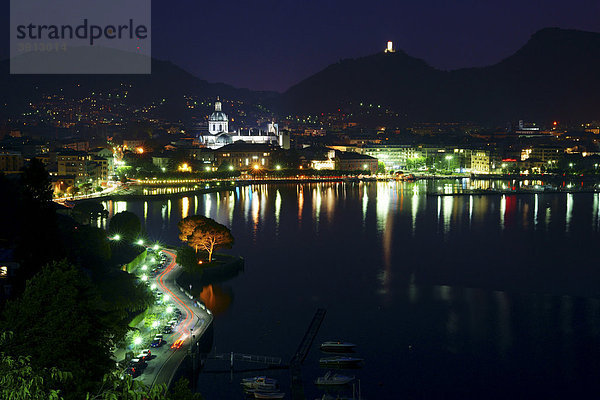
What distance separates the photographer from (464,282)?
9.72 meters

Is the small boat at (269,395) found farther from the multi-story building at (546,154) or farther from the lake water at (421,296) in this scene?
the multi-story building at (546,154)

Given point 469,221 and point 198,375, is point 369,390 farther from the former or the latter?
point 469,221

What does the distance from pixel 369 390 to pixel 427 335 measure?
1.62 metres

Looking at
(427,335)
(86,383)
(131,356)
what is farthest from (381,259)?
(86,383)

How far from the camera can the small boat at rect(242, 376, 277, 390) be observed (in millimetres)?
5641

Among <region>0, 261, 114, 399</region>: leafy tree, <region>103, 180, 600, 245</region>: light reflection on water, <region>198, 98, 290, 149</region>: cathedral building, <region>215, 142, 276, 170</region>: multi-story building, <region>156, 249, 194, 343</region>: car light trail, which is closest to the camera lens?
A: <region>0, 261, 114, 399</region>: leafy tree

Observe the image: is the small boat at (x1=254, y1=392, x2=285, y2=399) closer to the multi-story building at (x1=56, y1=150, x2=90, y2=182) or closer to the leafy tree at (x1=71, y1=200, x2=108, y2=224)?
the leafy tree at (x1=71, y1=200, x2=108, y2=224)

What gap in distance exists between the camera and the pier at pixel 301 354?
5.67 m

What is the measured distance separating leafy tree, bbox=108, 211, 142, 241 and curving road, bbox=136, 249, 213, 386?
1995mm

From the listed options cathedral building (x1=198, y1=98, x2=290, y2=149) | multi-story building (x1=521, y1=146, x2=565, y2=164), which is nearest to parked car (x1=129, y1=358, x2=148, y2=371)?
cathedral building (x1=198, y1=98, x2=290, y2=149)

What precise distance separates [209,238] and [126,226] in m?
1.76

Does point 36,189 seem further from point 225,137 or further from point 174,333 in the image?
point 225,137

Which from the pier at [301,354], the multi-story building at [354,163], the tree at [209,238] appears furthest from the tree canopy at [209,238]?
the multi-story building at [354,163]

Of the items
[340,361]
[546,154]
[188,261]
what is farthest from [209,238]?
[546,154]
